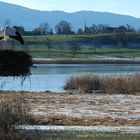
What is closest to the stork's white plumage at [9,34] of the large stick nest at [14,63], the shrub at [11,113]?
the large stick nest at [14,63]

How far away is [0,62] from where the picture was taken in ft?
52.1

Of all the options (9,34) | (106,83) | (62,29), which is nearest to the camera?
(9,34)

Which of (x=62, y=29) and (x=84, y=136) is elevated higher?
(x=62, y=29)

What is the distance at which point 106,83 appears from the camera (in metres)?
40.8

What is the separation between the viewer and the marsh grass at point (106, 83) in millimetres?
39625

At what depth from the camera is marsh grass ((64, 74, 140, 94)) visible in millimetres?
39625

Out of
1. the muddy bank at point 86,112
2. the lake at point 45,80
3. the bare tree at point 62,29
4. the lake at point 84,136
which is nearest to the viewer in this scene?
the lake at point 84,136

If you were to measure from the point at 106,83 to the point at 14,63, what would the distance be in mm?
25195

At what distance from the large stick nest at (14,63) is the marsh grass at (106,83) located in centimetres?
2271

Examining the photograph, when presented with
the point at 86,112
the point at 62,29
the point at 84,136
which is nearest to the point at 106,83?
the point at 86,112

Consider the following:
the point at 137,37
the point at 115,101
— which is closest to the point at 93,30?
the point at 137,37

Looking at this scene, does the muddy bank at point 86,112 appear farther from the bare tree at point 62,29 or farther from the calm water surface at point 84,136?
the bare tree at point 62,29

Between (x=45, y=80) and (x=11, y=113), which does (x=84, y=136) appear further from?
(x=45, y=80)

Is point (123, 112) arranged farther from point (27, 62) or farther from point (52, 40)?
point (52, 40)
